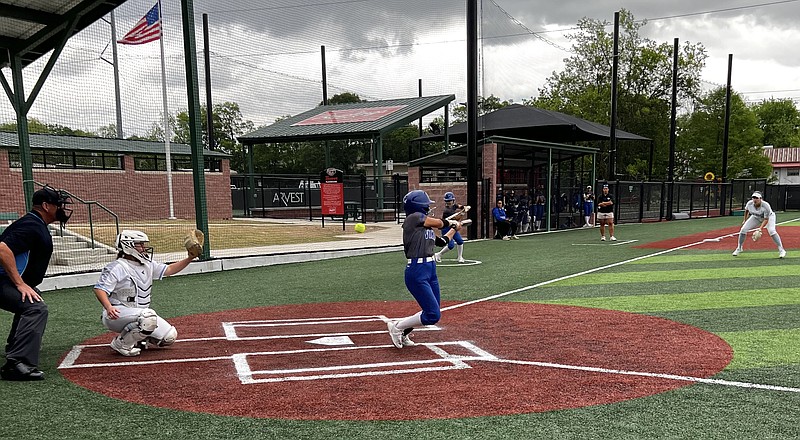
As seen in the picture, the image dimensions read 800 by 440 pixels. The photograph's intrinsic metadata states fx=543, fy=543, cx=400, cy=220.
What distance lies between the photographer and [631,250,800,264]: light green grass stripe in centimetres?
1336

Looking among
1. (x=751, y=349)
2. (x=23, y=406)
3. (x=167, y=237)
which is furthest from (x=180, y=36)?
(x=751, y=349)

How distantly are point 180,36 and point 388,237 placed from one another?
33.2 ft

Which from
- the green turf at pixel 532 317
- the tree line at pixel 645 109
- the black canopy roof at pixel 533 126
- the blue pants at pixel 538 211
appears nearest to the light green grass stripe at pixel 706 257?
the green turf at pixel 532 317

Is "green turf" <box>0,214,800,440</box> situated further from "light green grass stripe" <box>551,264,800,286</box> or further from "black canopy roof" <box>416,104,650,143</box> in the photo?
"black canopy roof" <box>416,104,650,143</box>

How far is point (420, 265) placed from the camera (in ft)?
19.9

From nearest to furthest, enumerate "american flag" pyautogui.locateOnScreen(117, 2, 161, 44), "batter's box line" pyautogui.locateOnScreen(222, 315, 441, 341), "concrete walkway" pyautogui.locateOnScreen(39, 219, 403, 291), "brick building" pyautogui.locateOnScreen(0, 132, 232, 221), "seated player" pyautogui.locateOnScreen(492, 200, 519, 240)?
"batter's box line" pyautogui.locateOnScreen(222, 315, 441, 341)
"concrete walkway" pyautogui.locateOnScreen(39, 219, 403, 291)
"american flag" pyautogui.locateOnScreen(117, 2, 161, 44)
"seated player" pyautogui.locateOnScreen(492, 200, 519, 240)
"brick building" pyautogui.locateOnScreen(0, 132, 232, 221)

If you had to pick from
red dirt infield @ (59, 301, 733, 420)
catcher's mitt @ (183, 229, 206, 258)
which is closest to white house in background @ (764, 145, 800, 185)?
red dirt infield @ (59, 301, 733, 420)

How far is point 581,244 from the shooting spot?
1791 centimetres

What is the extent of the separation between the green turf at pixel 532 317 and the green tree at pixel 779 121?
287 ft

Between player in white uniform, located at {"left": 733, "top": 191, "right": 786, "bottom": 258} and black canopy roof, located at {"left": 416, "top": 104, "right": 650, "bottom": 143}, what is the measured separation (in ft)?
39.5

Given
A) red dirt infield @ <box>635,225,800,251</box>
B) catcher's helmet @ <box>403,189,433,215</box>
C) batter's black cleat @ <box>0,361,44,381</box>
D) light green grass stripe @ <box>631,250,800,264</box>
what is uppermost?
catcher's helmet @ <box>403,189,433,215</box>

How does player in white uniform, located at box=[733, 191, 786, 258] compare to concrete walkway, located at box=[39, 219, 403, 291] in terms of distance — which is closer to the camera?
concrete walkway, located at box=[39, 219, 403, 291]

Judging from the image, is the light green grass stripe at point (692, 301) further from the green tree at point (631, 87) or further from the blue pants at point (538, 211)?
the green tree at point (631, 87)

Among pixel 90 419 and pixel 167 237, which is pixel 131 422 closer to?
pixel 90 419
